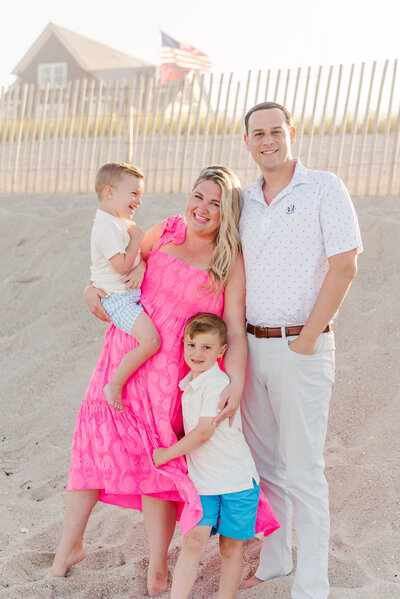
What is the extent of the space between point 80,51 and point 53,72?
1.33m

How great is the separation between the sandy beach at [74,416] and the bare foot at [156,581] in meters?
0.05

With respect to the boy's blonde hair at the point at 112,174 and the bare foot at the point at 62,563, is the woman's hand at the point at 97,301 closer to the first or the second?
the boy's blonde hair at the point at 112,174

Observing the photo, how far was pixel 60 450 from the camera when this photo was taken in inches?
193

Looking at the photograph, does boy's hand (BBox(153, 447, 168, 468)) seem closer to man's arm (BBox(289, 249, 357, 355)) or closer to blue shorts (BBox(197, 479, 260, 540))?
blue shorts (BBox(197, 479, 260, 540))

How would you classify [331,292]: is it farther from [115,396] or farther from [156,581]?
[156,581]

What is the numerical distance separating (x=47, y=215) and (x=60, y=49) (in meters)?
18.8

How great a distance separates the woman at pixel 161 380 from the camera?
310cm

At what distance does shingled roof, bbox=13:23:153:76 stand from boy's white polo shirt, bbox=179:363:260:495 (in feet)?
78.7

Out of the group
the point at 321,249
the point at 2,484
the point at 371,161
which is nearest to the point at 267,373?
the point at 321,249

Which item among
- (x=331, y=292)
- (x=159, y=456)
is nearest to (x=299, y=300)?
(x=331, y=292)

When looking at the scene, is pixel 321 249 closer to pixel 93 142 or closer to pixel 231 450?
pixel 231 450

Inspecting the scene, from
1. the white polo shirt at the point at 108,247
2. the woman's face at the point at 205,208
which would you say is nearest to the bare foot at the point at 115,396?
the white polo shirt at the point at 108,247

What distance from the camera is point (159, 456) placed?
3.07m

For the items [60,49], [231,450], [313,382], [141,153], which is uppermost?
[60,49]
